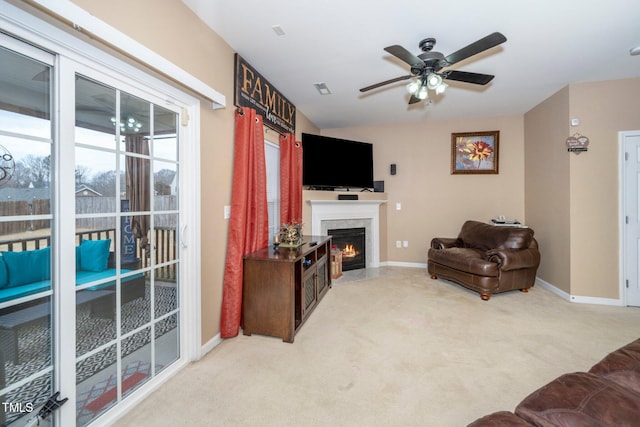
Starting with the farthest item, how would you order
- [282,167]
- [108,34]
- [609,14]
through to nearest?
1. [282,167]
2. [609,14]
3. [108,34]

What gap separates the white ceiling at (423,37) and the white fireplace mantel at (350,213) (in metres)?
1.71

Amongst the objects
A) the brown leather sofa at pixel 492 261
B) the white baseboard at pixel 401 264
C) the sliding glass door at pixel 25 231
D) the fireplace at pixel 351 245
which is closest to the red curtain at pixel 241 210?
the sliding glass door at pixel 25 231

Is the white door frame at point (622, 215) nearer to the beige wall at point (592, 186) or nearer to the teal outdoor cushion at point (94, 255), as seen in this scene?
the beige wall at point (592, 186)

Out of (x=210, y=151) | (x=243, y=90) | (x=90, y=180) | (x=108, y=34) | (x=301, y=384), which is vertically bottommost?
(x=301, y=384)

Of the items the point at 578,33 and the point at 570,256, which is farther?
the point at 570,256

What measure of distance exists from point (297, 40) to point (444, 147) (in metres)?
3.52

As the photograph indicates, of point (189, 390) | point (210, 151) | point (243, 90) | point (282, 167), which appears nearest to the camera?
point (189, 390)

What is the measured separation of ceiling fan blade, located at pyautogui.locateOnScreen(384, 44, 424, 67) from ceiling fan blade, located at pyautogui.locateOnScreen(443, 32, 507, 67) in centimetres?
23

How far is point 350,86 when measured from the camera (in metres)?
3.42

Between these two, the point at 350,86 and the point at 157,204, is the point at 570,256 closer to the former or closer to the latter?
the point at 350,86

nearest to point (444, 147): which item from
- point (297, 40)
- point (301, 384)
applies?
point (297, 40)

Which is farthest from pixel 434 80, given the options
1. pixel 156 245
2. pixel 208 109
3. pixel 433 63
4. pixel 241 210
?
pixel 156 245

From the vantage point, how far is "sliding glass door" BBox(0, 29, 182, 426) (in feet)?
3.84

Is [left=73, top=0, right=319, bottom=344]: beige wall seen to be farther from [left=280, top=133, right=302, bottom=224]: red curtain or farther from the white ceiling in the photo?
[left=280, top=133, right=302, bottom=224]: red curtain
